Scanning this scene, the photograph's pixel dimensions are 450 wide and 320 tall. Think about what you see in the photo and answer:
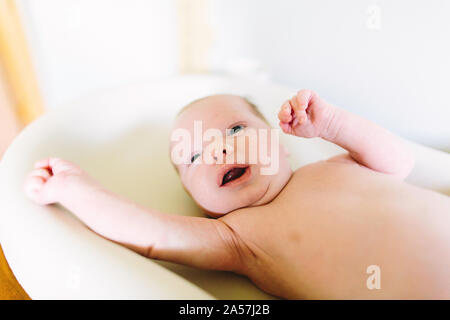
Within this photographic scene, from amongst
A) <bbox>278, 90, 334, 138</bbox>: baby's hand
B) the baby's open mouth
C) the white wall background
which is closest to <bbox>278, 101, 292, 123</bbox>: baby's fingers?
<bbox>278, 90, 334, 138</bbox>: baby's hand

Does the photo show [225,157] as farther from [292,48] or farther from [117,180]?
[292,48]

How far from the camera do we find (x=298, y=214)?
2.29 ft

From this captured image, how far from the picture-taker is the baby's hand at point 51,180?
0.62 m

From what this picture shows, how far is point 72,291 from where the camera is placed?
0.52 metres

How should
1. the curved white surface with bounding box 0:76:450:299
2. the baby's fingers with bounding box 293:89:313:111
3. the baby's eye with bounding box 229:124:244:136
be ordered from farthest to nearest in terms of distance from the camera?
1. the baby's eye with bounding box 229:124:244:136
2. the baby's fingers with bounding box 293:89:313:111
3. the curved white surface with bounding box 0:76:450:299

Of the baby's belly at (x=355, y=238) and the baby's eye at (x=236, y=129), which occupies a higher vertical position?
the baby's eye at (x=236, y=129)

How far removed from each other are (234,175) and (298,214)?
0.16 m

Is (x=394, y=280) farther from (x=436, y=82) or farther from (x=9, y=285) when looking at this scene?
(x=9, y=285)

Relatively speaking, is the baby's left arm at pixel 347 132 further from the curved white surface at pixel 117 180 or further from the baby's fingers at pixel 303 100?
the curved white surface at pixel 117 180

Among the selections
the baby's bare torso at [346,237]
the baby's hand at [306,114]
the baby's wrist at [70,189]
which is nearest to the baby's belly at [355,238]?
the baby's bare torso at [346,237]

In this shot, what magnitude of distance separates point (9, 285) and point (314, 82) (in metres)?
1.01

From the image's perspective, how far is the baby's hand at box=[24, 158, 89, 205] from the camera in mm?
622

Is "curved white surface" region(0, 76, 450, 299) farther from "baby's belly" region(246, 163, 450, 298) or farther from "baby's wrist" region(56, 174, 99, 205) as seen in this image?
"baby's belly" region(246, 163, 450, 298)

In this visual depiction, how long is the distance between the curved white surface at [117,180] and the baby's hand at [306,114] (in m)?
0.33
